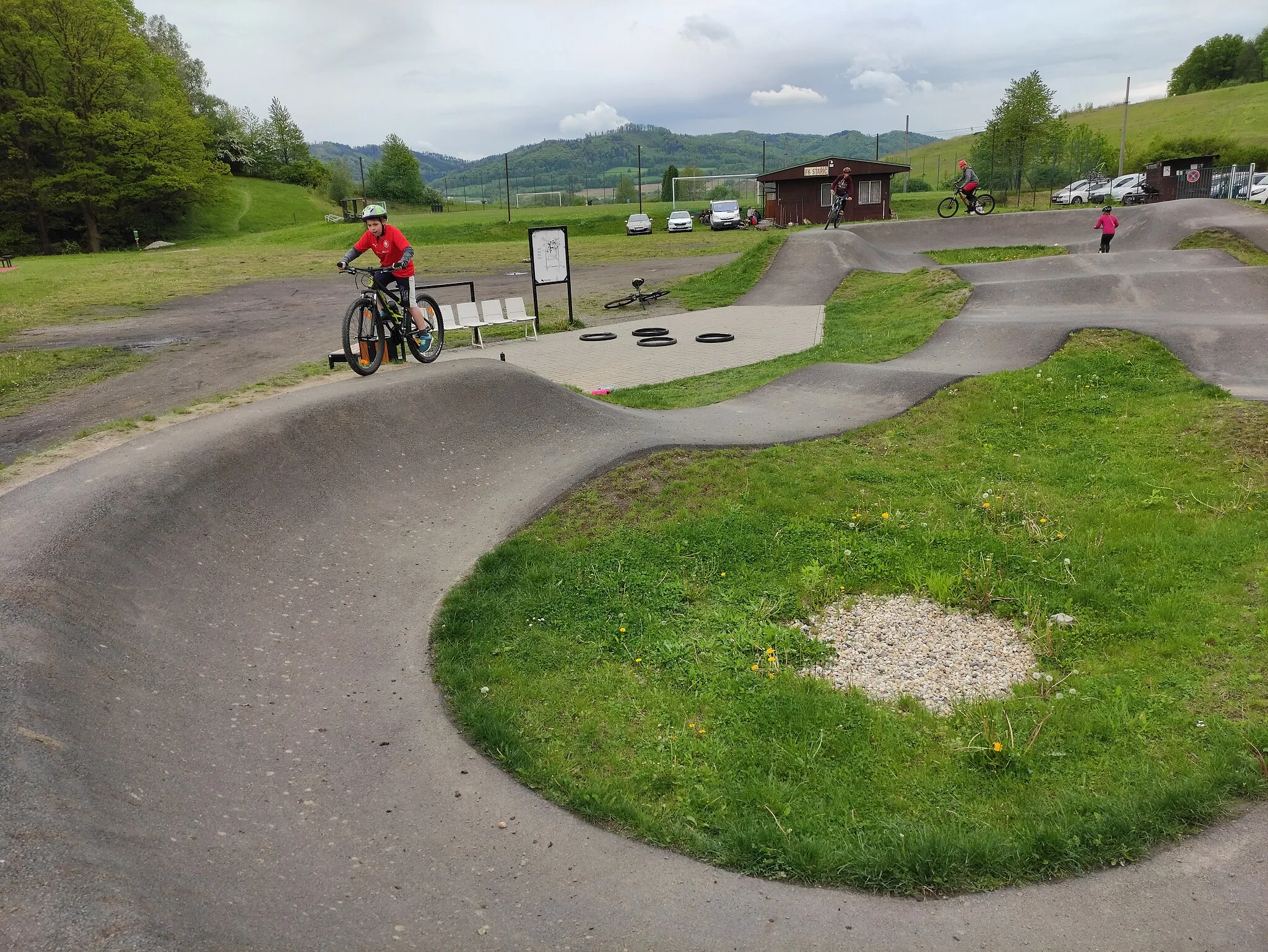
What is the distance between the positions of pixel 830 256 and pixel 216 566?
20.3m

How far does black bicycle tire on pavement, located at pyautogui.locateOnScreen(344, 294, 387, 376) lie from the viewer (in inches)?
391

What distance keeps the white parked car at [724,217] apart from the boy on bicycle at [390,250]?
120 ft

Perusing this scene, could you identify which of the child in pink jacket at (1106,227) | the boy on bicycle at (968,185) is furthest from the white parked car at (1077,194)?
the child in pink jacket at (1106,227)

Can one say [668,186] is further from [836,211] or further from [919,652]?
[919,652]

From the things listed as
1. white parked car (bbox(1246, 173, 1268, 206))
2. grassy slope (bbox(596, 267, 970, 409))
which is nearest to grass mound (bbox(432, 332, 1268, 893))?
grassy slope (bbox(596, 267, 970, 409))

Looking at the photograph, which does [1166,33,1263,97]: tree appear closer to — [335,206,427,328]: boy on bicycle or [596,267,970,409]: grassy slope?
[596,267,970,409]: grassy slope

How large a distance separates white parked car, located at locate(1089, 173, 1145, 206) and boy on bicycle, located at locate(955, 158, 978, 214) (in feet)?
56.6

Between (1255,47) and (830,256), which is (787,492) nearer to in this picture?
(830,256)

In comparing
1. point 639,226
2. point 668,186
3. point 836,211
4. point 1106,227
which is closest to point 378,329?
point 1106,227

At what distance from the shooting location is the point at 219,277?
1137 inches

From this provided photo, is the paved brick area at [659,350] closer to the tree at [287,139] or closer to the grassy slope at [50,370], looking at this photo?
the grassy slope at [50,370]

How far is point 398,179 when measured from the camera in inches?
3253

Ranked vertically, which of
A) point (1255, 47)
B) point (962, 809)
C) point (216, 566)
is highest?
point (1255, 47)

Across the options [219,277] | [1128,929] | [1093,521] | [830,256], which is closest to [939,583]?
[1093,521]
